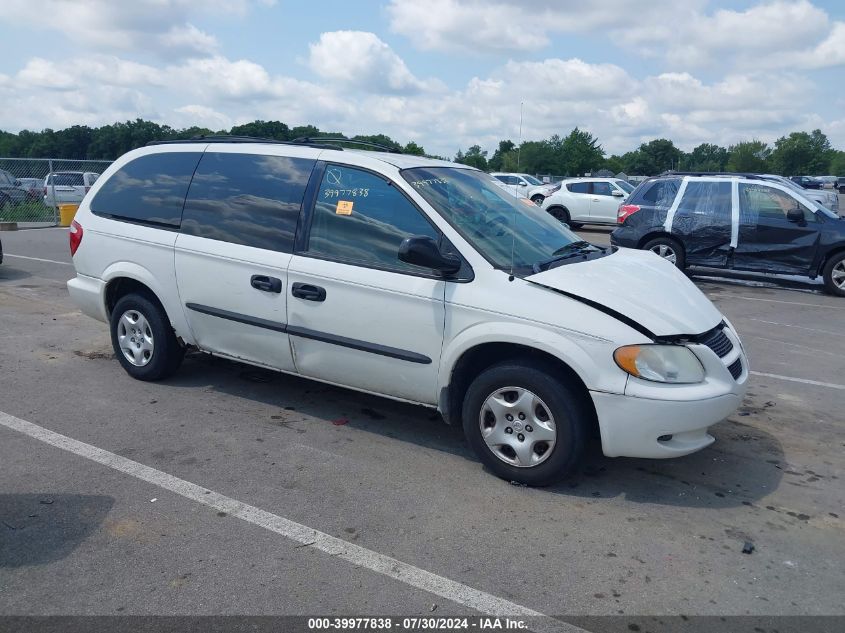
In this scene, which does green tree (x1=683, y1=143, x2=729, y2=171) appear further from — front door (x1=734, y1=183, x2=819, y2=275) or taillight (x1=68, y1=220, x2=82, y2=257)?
taillight (x1=68, y1=220, x2=82, y2=257)

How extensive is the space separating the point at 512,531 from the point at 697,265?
9.73 m

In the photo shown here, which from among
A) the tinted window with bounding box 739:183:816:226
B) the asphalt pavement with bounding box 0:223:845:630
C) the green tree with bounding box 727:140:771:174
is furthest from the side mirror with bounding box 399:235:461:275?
the green tree with bounding box 727:140:771:174

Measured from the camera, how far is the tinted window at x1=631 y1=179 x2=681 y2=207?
1240 centimetres

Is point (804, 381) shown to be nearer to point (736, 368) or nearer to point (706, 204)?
point (736, 368)

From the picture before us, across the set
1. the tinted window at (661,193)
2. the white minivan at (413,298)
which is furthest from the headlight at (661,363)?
the tinted window at (661,193)

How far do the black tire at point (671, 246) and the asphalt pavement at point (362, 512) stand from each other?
21.1 ft

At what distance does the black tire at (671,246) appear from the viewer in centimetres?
1227

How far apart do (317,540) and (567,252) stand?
2.54m

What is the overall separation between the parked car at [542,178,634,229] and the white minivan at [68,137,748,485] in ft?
55.3

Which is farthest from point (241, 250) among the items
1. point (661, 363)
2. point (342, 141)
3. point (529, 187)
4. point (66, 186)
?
point (529, 187)

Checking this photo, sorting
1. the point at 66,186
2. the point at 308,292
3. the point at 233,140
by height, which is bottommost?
the point at 308,292

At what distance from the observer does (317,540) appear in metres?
3.62

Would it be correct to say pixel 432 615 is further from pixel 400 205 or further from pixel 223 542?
pixel 400 205

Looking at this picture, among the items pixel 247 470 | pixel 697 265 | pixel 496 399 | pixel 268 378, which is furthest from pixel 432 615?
pixel 697 265
